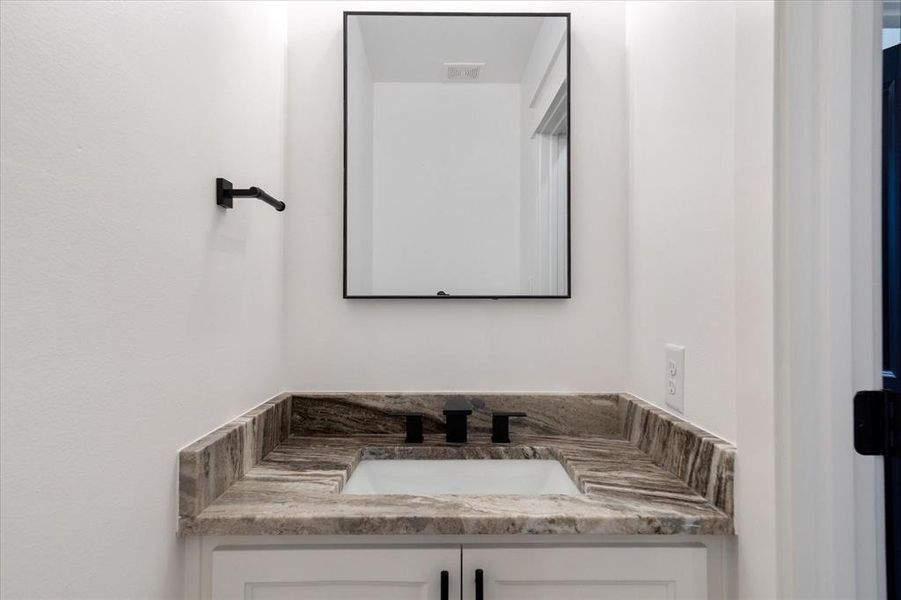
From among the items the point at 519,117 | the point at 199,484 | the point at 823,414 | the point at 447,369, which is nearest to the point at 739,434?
the point at 823,414

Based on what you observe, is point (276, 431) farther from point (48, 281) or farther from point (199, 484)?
point (48, 281)

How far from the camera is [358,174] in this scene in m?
1.47

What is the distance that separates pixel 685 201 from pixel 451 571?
2.57 feet

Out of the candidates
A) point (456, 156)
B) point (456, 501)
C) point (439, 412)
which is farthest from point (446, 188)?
point (456, 501)

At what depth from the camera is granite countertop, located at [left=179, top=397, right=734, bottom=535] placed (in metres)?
0.89

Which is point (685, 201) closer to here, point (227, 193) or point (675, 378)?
point (675, 378)

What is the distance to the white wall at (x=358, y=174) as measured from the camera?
146 cm

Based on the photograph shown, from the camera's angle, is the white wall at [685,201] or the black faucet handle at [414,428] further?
the black faucet handle at [414,428]

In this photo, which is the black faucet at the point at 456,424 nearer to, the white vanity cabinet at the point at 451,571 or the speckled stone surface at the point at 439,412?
the speckled stone surface at the point at 439,412

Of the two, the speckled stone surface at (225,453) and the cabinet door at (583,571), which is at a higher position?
the speckled stone surface at (225,453)

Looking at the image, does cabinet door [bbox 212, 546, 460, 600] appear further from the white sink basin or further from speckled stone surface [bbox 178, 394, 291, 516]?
the white sink basin

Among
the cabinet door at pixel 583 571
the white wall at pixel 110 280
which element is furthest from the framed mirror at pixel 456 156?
the cabinet door at pixel 583 571

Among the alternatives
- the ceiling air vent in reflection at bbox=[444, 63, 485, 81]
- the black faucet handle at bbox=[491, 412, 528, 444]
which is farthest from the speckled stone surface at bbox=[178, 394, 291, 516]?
the ceiling air vent in reflection at bbox=[444, 63, 485, 81]

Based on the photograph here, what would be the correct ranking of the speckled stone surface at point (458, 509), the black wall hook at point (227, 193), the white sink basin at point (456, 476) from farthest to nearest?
the white sink basin at point (456, 476), the black wall hook at point (227, 193), the speckled stone surface at point (458, 509)
